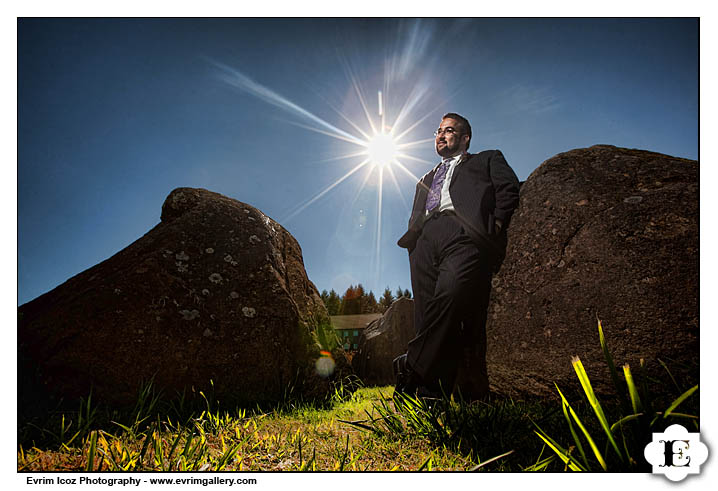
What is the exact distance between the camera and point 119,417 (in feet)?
7.17

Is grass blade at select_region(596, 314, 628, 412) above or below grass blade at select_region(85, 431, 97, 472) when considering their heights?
above

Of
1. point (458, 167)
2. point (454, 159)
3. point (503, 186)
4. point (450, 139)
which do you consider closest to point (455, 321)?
point (503, 186)

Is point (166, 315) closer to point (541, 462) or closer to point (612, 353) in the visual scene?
point (541, 462)

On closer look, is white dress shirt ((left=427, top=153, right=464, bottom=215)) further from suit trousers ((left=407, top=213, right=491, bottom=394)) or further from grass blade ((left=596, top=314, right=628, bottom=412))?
grass blade ((left=596, top=314, right=628, bottom=412))

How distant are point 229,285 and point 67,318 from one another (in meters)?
1.08

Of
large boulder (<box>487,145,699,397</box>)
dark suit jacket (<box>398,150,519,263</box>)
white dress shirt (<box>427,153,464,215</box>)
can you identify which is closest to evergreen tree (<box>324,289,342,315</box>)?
dark suit jacket (<box>398,150,519,263</box>)

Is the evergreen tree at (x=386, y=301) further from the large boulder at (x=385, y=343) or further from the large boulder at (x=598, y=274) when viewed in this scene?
the large boulder at (x=598, y=274)

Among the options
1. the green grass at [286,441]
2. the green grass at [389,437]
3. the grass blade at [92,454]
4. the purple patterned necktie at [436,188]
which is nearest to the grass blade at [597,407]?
the green grass at [389,437]

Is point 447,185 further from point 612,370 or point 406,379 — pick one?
point 612,370

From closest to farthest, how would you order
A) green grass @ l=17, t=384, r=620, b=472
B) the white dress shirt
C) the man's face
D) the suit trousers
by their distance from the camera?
green grass @ l=17, t=384, r=620, b=472 < the suit trousers < the white dress shirt < the man's face

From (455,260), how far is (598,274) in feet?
2.73

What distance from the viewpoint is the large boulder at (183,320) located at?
2.43 meters

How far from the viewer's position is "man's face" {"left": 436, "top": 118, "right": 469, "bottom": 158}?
2.82 meters
